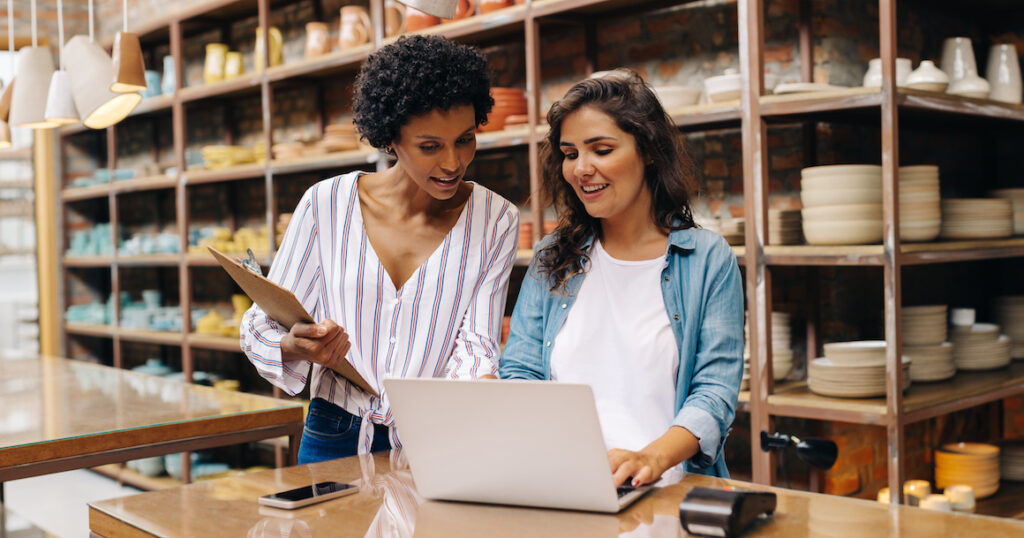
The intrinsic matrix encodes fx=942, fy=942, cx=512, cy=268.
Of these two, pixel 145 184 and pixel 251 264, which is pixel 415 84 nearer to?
pixel 251 264

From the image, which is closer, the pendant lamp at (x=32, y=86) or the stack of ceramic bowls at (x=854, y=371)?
the stack of ceramic bowls at (x=854, y=371)

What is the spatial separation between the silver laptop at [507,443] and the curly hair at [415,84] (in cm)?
71

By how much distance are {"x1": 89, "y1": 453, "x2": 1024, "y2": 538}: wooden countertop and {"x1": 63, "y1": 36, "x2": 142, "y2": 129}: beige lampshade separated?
5.56 ft

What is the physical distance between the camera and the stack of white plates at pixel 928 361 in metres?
3.05

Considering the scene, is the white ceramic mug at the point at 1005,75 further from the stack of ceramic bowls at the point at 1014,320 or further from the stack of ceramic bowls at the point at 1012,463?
the stack of ceramic bowls at the point at 1012,463

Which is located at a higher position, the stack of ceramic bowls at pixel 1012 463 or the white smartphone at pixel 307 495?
the white smartphone at pixel 307 495

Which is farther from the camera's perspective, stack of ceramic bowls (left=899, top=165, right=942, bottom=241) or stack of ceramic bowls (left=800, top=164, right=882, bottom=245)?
stack of ceramic bowls (left=899, top=165, right=942, bottom=241)

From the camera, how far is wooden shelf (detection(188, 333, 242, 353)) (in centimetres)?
473

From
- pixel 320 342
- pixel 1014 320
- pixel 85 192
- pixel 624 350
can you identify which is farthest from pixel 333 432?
pixel 85 192

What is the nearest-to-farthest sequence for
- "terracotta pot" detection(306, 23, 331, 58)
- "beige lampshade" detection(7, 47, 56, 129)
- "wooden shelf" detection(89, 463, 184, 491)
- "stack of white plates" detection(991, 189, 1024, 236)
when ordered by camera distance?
"beige lampshade" detection(7, 47, 56, 129) → "stack of white plates" detection(991, 189, 1024, 236) → "terracotta pot" detection(306, 23, 331, 58) → "wooden shelf" detection(89, 463, 184, 491)

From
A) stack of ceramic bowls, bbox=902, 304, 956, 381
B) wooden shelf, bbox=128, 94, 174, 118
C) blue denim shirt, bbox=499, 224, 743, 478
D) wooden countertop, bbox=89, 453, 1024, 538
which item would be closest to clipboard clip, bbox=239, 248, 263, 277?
wooden countertop, bbox=89, 453, 1024, 538

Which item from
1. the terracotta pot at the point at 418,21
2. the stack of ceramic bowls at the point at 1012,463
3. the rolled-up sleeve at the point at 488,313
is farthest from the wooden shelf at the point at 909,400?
the terracotta pot at the point at 418,21

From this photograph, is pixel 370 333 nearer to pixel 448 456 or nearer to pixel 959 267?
pixel 448 456

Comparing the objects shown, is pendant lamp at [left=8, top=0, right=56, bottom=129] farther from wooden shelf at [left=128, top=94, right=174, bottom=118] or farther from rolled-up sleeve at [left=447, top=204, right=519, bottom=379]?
wooden shelf at [left=128, top=94, right=174, bottom=118]
